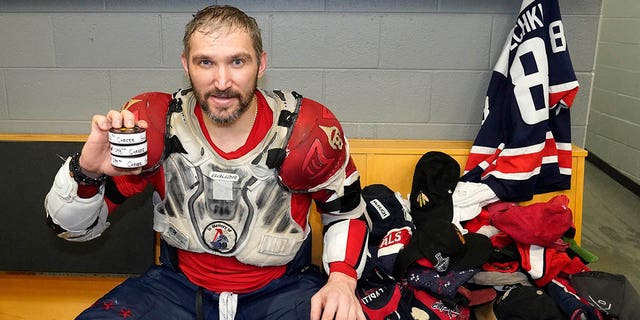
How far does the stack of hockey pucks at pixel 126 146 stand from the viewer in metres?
1.34

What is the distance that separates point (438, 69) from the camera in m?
2.37

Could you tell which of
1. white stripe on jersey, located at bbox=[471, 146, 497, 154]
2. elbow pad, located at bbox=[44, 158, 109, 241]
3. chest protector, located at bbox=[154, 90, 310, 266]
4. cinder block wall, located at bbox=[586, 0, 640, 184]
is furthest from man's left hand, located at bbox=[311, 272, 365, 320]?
cinder block wall, located at bbox=[586, 0, 640, 184]

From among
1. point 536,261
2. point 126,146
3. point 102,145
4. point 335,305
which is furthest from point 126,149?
point 536,261

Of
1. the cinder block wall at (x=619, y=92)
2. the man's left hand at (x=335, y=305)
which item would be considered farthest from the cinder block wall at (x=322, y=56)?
the cinder block wall at (x=619, y=92)

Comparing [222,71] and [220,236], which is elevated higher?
[222,71]

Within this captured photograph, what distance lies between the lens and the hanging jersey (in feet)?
6.86

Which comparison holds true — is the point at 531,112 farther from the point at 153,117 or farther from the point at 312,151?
the point at 153,117

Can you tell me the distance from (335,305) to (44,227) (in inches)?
55.2

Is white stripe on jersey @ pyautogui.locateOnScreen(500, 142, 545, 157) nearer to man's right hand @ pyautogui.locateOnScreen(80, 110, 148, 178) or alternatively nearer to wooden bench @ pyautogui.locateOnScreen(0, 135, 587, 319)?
wooden bench @ pyautogui.locateOnScreen(0, 135, 587, 319)

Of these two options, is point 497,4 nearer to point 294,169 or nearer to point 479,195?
point 479,195

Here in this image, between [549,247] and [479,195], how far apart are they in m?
0.29

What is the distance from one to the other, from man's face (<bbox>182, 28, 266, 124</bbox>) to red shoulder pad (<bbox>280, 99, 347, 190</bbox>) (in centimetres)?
17

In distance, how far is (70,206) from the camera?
1.52 metres

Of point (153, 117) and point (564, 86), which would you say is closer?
point (153, 117)
